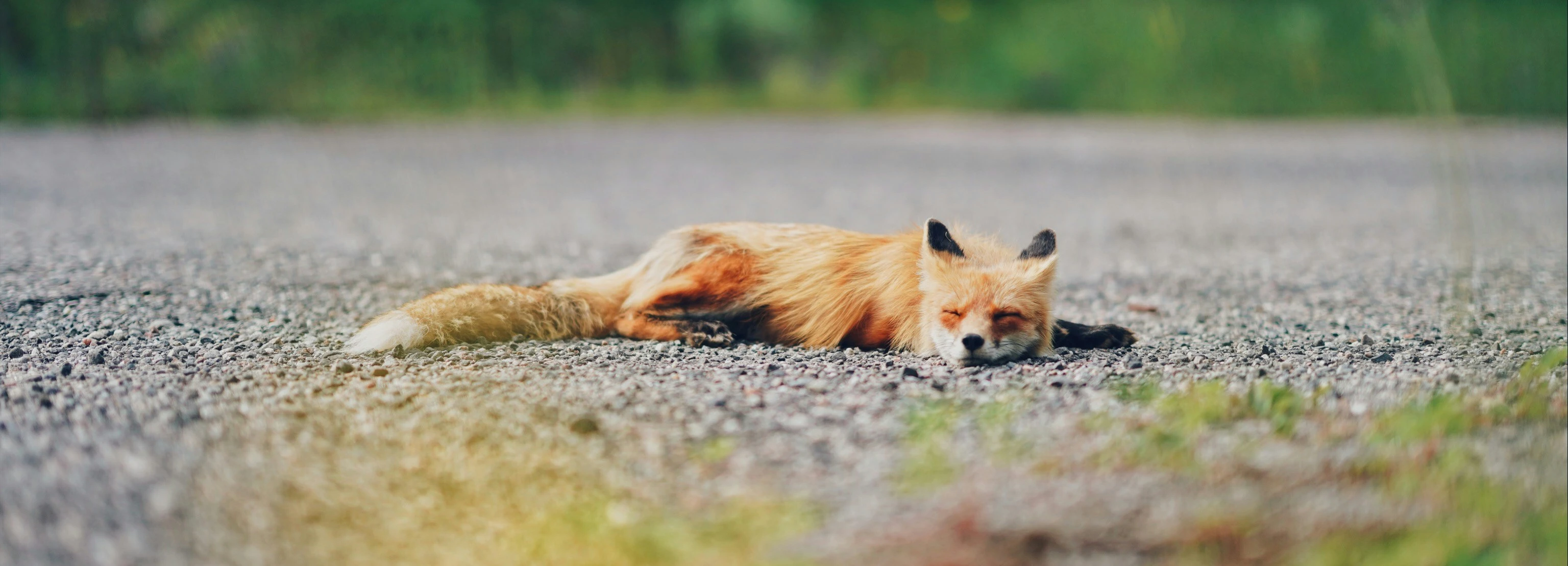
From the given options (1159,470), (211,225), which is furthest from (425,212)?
(1159,470)

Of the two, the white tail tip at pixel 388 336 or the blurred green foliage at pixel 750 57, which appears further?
the blurred green foliage at pixel 750 57

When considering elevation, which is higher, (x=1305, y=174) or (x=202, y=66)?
(x=202, y=66)

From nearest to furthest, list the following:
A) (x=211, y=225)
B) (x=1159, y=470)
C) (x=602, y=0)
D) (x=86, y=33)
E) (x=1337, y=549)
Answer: (x=1337, y=549) < (x=1159, y=470) < (x=211, y=225) < (x=86, y=33) < (x=602, y=0)

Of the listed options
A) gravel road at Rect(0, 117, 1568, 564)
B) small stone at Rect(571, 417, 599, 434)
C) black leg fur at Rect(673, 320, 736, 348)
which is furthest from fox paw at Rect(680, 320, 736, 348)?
small stone at Rect(571, 417, 599, 434)

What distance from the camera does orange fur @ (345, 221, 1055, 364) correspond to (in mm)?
4121

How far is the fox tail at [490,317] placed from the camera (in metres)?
4.12

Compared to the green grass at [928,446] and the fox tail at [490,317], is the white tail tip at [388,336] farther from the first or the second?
the green grass at [928,446]

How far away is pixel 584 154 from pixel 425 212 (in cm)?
575

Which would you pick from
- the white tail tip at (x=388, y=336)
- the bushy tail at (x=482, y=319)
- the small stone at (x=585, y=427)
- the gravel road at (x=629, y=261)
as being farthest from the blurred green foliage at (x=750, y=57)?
the small stone at (x=585, y=427)

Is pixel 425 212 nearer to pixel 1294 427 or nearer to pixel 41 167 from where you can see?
pixel 41 167

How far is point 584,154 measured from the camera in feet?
49.0

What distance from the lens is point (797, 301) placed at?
→ 4.52 meters

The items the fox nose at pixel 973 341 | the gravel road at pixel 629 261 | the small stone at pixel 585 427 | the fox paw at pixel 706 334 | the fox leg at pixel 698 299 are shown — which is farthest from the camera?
the fox leg at pixel 698 299

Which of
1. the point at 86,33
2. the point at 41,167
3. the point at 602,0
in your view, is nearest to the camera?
the point at 41,167
